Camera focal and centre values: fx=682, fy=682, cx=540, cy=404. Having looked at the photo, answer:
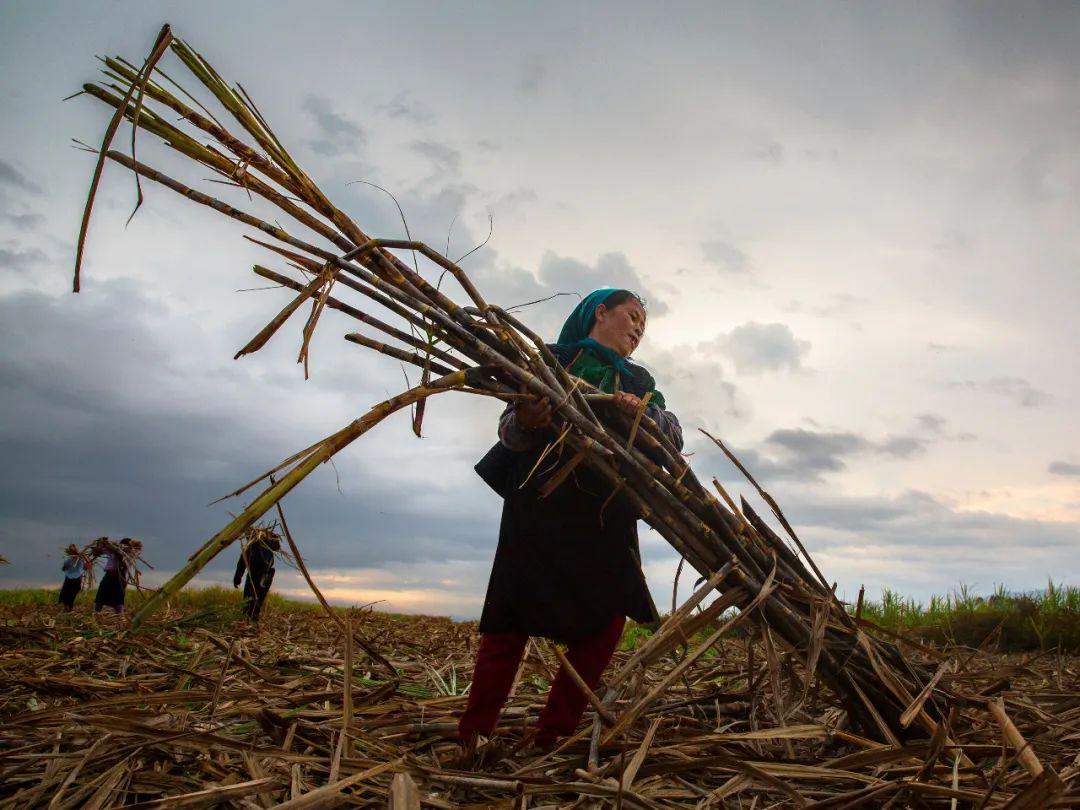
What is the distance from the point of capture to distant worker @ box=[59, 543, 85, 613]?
11.6 meters

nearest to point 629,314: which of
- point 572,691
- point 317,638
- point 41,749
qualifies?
point 572,691

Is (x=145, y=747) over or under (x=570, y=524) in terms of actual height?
under

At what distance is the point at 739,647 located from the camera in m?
5.20

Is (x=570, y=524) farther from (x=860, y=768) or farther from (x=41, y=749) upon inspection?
(x=41, y=749)

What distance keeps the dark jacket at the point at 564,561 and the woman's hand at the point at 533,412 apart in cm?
36

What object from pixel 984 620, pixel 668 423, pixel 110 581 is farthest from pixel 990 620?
pixel 110 581

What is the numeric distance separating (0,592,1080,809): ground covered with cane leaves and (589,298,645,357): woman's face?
1.26 metres

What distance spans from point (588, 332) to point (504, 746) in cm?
180

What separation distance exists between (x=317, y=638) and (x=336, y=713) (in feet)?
13.1

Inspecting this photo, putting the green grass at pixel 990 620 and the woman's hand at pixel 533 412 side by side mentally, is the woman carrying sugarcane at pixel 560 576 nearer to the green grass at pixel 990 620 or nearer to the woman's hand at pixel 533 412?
the woman's hand at pixel 533 412

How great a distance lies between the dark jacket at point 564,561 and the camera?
2758 millimetres

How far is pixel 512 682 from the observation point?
9.13ft

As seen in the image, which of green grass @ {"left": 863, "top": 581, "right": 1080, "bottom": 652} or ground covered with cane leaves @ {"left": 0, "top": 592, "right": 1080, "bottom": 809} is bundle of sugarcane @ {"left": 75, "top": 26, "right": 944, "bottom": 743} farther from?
green grass @ {"left": 863, "top": 581, "right": 1080, "bottom": 652}

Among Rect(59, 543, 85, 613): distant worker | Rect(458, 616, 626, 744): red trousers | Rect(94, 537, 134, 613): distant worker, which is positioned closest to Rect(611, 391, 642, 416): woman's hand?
Rect(458, 616, 626, 744): red trousers
